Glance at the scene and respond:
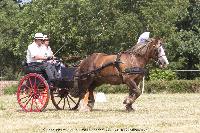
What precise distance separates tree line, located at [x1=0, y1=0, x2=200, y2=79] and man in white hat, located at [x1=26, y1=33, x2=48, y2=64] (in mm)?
16099

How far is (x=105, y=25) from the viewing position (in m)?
35.1

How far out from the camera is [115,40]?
35.1 m

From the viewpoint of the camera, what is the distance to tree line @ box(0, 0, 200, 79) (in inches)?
1367

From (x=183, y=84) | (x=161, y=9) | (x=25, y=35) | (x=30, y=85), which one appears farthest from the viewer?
(x=25, y=35)

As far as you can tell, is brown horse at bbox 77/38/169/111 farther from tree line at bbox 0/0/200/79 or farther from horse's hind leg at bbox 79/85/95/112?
tree line at bbox 0/0/200/79

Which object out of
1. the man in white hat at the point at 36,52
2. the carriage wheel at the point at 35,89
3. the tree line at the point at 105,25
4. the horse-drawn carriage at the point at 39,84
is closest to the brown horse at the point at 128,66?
the horse-drawn carriage at the point at 39,84

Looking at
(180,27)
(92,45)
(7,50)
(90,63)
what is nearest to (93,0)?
(92,45)

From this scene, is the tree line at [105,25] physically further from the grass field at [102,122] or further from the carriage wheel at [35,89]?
the grass field at [102,122]

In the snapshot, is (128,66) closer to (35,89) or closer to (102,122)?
(35,89)

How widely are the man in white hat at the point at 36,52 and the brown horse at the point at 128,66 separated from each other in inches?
52.9

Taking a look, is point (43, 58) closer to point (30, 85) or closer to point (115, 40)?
point (30, 85)

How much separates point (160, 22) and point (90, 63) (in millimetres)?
17615

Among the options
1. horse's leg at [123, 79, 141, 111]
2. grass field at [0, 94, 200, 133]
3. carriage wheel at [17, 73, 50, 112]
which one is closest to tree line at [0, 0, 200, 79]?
carriage wheel at [17, 73, 50, 112]

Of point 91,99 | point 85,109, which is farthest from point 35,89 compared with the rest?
point 91,99
